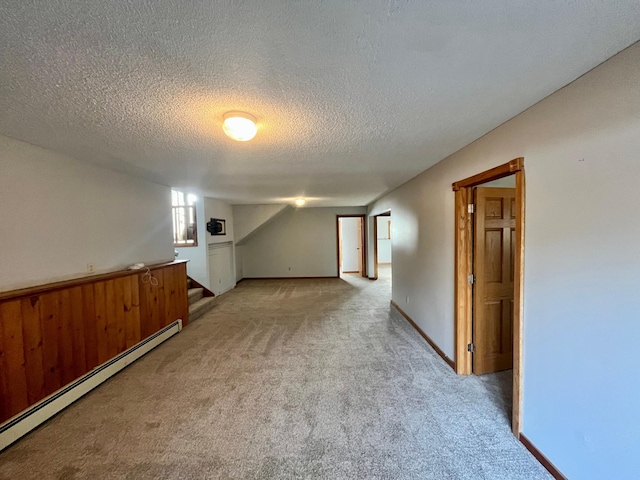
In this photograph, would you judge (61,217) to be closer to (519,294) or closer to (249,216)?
(519,294)

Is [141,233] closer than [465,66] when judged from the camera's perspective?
No

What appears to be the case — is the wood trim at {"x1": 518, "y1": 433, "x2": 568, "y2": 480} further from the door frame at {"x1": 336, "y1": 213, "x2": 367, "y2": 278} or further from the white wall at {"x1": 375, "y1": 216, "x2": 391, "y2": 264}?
the white wall at {"x1": 375, "y1": 216, "x2": 391, "y2": 264}

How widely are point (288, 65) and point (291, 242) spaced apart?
264 inches

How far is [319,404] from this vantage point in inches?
83.3

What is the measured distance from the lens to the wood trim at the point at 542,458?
146cm

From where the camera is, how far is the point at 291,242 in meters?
7.79

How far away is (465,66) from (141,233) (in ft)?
A: 12.3

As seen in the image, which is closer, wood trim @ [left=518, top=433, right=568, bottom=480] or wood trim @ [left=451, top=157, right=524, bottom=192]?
wood trim @ [left=518, top=433, right=568, bottom=480]

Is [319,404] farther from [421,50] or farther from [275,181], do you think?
[275,181]

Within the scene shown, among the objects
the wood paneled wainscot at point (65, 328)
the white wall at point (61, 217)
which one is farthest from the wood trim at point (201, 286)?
the wood paneled wainscot at point (65, 328)

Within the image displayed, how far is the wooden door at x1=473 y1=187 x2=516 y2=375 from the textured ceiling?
0.82m

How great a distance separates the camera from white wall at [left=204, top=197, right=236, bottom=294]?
5.42 metres

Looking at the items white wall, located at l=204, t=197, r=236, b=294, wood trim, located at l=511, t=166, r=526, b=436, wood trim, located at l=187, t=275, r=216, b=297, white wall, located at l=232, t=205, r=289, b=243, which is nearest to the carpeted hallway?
wood trim, located at l=511, t=166, r=526, b=436

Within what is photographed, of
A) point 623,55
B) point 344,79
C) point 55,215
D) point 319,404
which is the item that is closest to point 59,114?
point 55,215
